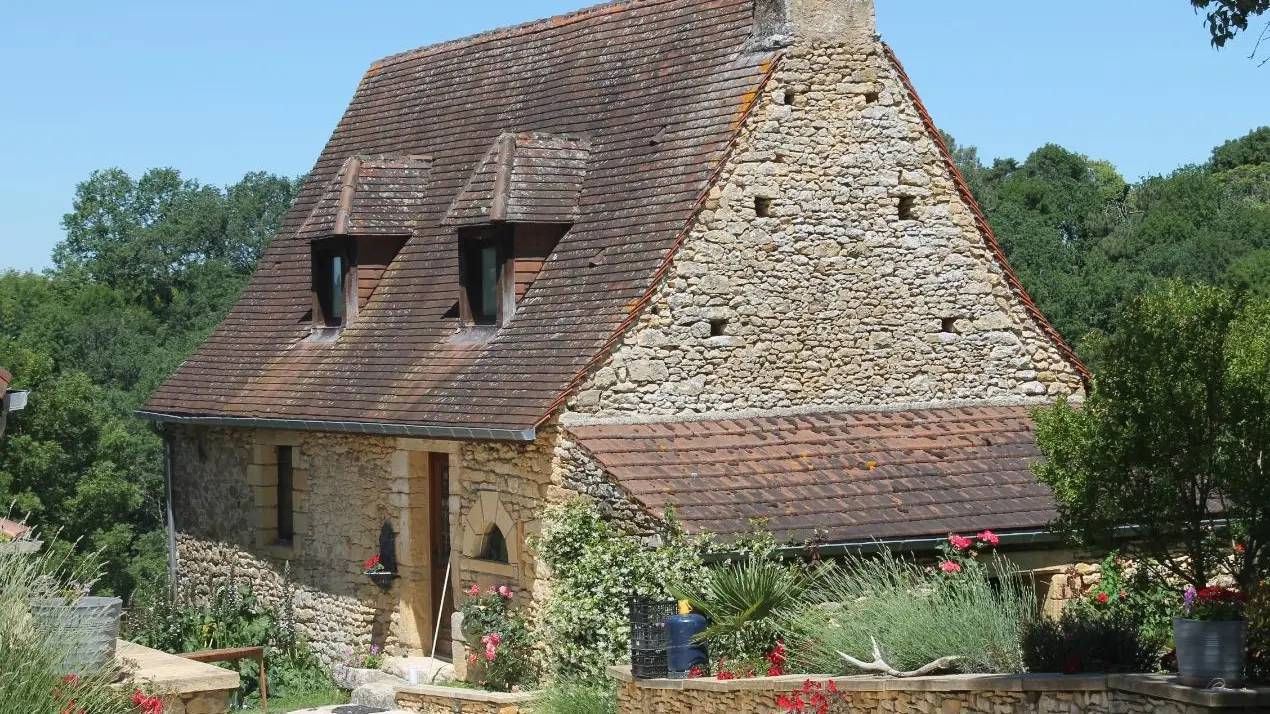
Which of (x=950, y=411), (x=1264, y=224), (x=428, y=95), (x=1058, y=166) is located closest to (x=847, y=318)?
(x=950, y=411)

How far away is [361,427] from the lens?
15523 mm

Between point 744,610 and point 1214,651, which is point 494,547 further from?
point 1214,651

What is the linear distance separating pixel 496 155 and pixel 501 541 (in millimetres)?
3894

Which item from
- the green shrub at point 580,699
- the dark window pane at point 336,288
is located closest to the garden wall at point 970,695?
the green shrub at point 580,699

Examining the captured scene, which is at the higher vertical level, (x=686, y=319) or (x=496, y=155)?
(x=496, y=155)

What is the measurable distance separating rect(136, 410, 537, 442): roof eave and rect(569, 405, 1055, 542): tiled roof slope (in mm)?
680

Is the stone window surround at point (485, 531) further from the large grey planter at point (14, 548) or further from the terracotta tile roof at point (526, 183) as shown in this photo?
the large grey planter at point (14, 548)

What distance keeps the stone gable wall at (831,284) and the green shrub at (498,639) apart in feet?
6.52

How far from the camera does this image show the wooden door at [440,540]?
1586 cm

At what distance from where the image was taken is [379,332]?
1705cm

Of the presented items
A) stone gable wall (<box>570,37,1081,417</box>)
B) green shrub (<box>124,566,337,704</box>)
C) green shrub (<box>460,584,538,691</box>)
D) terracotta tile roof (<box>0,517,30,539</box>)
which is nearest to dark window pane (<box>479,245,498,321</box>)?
stone gable wall (<box>570,37,1081,417</box>)

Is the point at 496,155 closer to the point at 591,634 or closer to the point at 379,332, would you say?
the point at 379,332

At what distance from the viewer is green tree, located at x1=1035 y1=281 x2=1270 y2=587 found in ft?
30.7

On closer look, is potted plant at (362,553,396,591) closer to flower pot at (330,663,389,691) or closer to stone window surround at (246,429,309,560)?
flower pot at (330,663,389,691)
